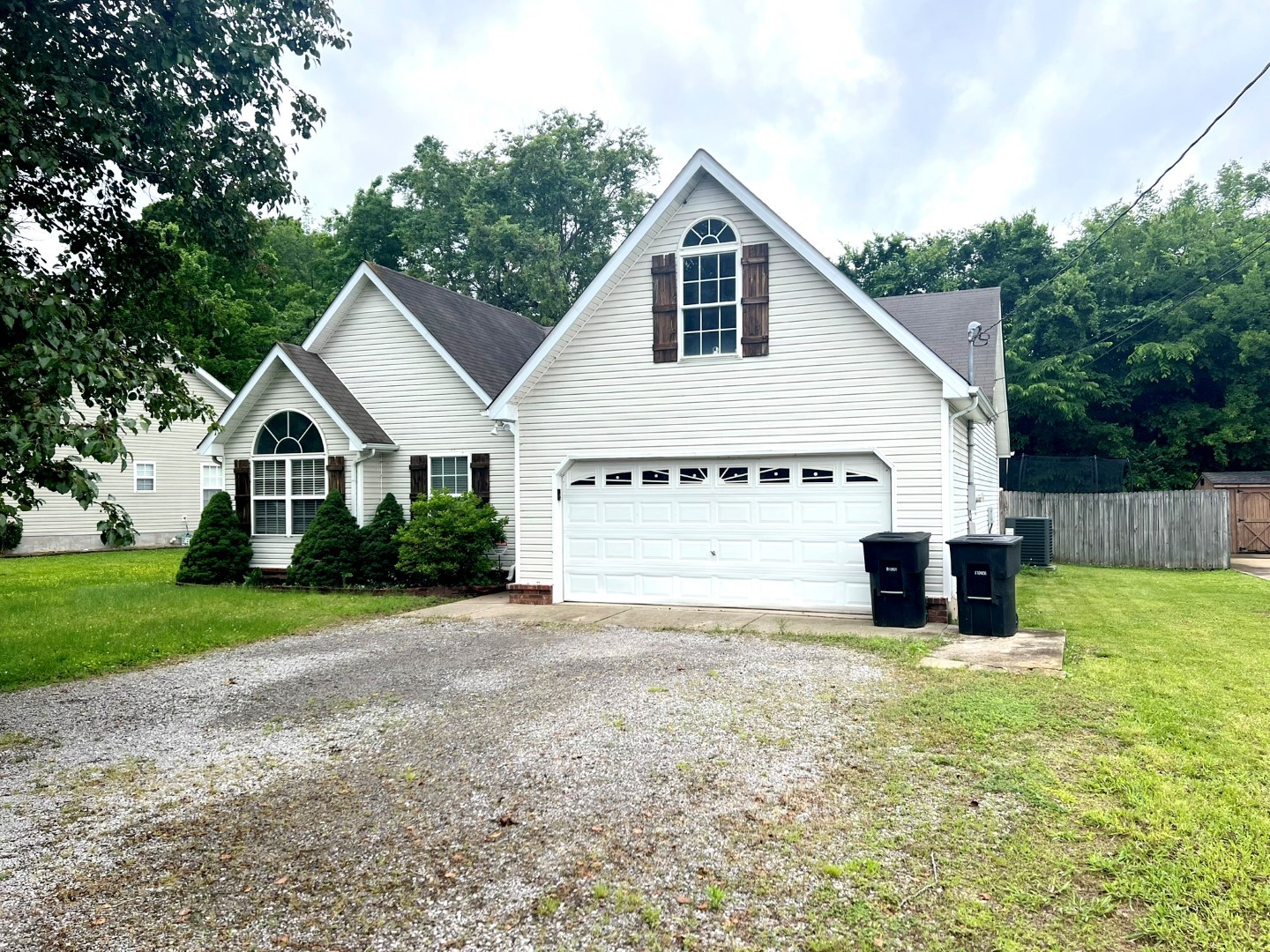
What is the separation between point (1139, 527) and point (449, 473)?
598 inches

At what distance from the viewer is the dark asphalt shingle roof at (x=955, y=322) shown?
46.3 feet

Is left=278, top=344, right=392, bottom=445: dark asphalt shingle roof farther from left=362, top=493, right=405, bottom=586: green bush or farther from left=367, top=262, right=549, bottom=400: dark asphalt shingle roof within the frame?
left=367, top=262, right=549, bottom=400: dark asphalt shingle roof

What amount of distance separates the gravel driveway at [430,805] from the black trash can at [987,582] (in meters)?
2.17

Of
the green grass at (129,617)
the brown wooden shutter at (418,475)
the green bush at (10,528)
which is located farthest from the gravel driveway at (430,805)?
the brown wooden shutter at (418,475)

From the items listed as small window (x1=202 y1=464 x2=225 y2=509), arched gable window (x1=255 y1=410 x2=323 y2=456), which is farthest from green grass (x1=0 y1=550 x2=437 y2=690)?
small window (x1=202 y1=464 x2=225 y2=509)

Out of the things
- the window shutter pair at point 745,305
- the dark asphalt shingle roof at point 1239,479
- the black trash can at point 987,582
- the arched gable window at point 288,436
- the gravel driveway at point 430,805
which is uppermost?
the window shutter pair at point 745,305

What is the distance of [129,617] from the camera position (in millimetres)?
11422

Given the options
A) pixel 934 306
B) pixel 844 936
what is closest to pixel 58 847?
pixel 844 936

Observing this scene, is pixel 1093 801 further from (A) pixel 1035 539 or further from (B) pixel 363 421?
(A) pixel 1035 539

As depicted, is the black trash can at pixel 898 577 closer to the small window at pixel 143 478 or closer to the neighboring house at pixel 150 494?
the neighboring house at pixel 150 494

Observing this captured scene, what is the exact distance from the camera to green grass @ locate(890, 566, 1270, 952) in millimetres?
3316

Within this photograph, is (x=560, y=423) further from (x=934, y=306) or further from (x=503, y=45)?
(x=934, y=306)

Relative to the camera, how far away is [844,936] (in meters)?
3.23

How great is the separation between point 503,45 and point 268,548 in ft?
34.0
